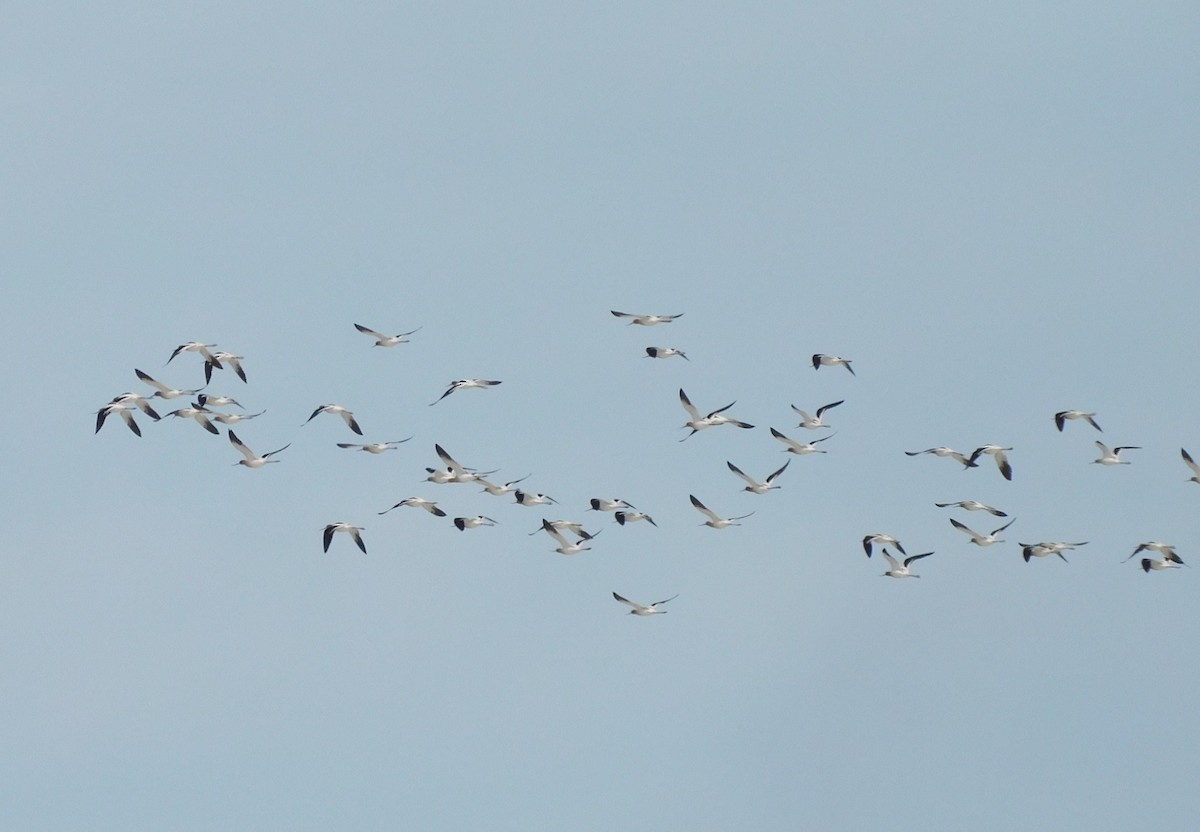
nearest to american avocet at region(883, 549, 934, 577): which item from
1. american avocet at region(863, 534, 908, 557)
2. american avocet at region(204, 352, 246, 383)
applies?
american avocet at region(863, 534, 908, 557)

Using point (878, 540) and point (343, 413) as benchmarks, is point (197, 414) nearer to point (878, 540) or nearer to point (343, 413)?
point (343, 413)

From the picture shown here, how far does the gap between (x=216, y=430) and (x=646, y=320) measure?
37.8 feet

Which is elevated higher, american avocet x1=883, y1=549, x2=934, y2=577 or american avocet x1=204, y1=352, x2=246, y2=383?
american avocet x1=204, y1=352, x2=246, y2=383

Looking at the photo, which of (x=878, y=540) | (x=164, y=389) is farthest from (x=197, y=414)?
(x=878, y=540)

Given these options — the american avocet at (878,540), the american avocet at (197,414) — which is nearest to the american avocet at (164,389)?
the american avocet at (197,414)

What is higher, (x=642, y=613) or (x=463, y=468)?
(x=463, y=468)

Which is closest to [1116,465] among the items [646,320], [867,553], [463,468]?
[867,553]

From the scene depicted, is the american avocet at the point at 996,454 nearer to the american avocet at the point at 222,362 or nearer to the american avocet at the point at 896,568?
the american avocet at the point at 896,568

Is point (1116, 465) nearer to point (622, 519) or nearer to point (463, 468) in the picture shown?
point (622, 519)

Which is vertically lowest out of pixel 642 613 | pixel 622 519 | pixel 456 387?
pixel 642 613

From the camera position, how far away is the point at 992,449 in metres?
53.6

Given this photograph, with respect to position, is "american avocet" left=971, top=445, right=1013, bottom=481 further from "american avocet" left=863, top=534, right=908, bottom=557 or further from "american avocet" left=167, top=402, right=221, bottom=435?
"american avocet" left=167, top=402, right=221, bottom=435

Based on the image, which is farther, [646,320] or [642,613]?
[642,613]

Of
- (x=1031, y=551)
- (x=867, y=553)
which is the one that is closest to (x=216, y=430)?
(x=867, y=553)
